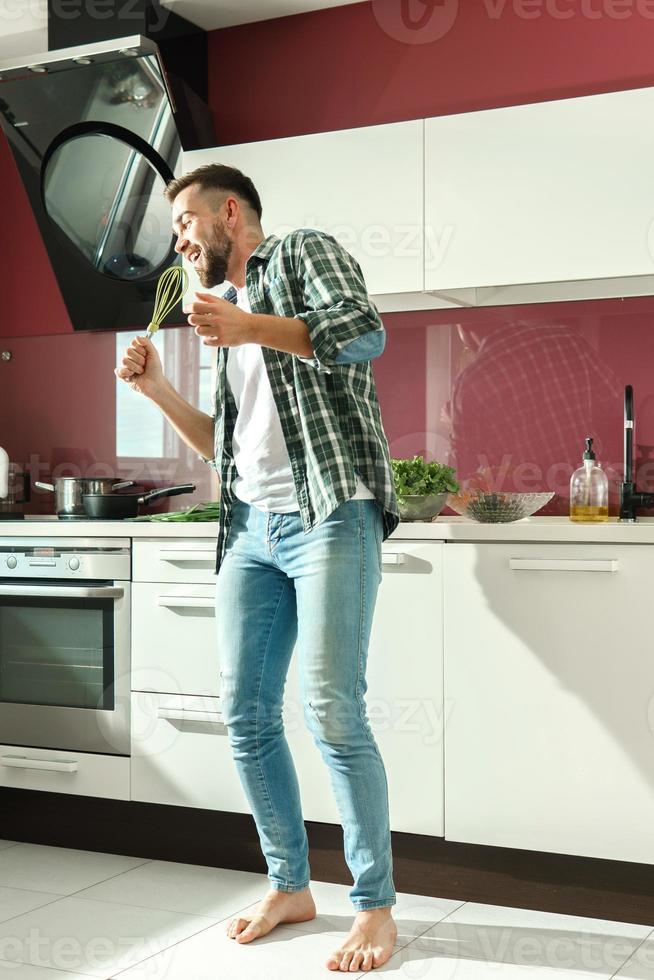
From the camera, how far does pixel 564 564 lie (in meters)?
2.35

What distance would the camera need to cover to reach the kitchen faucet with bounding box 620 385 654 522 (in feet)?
9.05

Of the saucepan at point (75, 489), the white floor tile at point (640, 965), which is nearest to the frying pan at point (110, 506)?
the saucepan at point (75, 489)

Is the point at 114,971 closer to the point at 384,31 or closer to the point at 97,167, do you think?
the point at 97,167

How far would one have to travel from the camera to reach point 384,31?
3.20 metres

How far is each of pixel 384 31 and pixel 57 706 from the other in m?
2.14

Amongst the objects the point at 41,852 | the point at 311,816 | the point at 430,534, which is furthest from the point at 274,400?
the point at 41,852

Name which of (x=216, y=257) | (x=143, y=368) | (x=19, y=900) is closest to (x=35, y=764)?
(x=19, y=900)

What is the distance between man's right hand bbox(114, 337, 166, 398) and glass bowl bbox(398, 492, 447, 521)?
0.66 m

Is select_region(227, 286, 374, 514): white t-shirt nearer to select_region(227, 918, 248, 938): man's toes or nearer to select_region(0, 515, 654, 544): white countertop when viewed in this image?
select_region(0, 515, 654, 544): white countertop

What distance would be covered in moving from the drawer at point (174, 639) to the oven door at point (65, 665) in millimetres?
43

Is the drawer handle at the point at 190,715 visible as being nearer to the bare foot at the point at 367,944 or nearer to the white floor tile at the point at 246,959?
the white floor tile at the point at 246,959

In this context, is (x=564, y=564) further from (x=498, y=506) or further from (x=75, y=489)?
(x=75, y=489)

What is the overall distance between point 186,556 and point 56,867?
89 cm

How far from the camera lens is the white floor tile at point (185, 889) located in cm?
249
